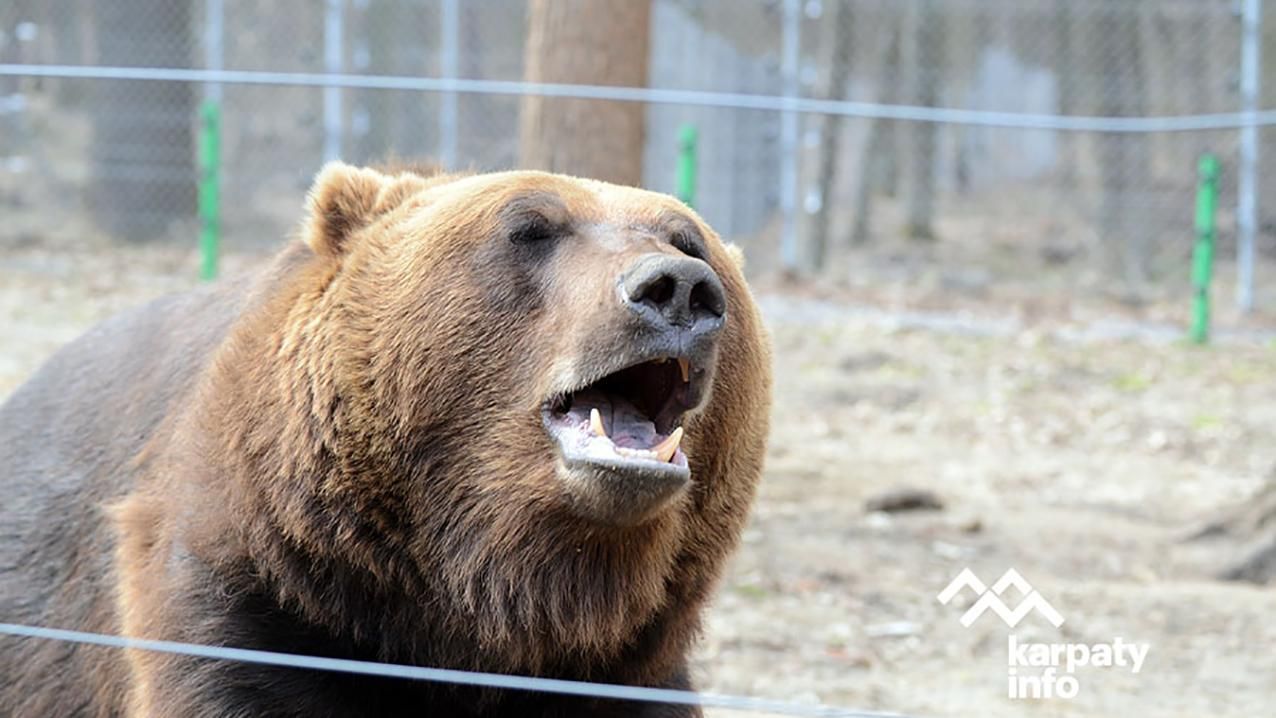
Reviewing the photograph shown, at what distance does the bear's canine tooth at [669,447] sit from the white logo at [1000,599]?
347 cm

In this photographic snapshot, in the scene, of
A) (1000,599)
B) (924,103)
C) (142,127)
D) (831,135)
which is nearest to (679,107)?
(831,135)

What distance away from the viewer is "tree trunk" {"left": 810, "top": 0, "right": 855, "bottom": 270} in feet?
53.8

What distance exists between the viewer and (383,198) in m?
3.79

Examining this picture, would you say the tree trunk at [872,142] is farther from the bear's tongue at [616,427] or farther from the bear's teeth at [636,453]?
the bear's teeth at [636,453]

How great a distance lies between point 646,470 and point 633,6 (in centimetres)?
430

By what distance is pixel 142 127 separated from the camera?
55.9ft

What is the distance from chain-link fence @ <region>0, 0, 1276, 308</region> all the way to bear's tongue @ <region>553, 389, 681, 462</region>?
10959mm

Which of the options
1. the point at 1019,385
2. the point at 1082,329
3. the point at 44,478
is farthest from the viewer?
the point at 1082,329

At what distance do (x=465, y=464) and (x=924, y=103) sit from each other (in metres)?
17.1

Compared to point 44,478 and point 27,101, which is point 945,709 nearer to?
point 44,478

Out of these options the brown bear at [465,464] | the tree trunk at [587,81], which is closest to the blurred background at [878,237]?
the tree trunk at [587,81]

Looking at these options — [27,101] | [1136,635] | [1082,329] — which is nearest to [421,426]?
[1136,635]

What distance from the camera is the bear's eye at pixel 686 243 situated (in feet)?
11.2

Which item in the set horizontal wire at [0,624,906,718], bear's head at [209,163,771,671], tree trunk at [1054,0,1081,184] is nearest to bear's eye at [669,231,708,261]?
bear's head at [209,163,771,671]
